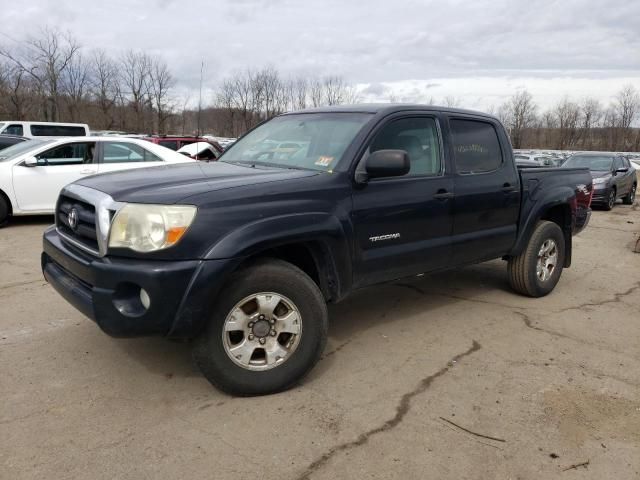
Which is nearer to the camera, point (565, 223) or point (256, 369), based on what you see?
point (256, 369)

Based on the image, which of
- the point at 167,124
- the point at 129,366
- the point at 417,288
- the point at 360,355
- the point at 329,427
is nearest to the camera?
the point at 329,427

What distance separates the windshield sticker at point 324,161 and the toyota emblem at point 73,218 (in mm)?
1610

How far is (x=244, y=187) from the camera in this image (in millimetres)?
3064

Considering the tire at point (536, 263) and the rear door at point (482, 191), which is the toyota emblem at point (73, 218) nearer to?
the rear door at point (482, 191)

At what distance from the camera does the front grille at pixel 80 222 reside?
3.06m

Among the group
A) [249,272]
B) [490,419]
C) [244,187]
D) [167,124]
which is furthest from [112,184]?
[167,124]

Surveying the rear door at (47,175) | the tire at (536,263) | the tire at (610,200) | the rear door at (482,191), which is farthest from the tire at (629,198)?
the rear door at (47,175)

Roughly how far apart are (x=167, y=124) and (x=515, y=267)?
54.5m

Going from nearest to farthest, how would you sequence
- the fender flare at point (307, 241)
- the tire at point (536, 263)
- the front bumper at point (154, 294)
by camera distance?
1. the front bumper at point (154, 294)
2. the fender flare at point (307, 241)
3. the tire at point (536, 263)

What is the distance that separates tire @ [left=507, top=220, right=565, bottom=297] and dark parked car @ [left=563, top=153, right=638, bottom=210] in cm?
1016

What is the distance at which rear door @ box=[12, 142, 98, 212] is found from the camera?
330 inches

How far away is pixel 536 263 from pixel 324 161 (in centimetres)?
278

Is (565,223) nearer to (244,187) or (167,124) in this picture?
(244,187)

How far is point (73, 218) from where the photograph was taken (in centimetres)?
327
